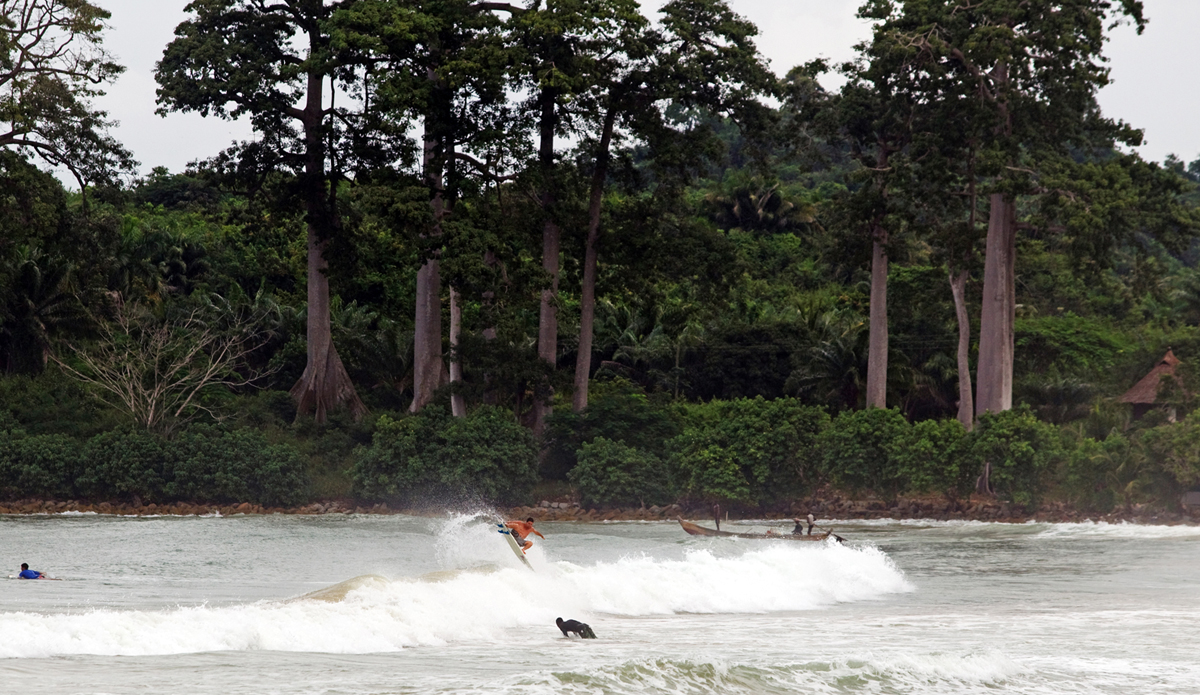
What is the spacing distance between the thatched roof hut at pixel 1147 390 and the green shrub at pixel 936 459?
27.1ft

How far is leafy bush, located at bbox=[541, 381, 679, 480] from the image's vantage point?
45594mm

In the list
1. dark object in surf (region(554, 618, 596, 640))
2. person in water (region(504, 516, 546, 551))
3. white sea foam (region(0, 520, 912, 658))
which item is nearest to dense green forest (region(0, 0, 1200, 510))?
white sea foam (region(0, 520, 912, 658))

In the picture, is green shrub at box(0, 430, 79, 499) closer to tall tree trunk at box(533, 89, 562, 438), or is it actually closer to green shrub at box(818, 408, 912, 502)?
tall tree trunk at box(533, 89, 562, 438)

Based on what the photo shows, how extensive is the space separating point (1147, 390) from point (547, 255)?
20479mm

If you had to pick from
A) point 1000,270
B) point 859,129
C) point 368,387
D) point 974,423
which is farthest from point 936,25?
point 368,387

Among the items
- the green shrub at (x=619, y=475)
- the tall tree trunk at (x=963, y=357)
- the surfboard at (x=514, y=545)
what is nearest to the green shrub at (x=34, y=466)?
the green shrub at (x=619, y=475)

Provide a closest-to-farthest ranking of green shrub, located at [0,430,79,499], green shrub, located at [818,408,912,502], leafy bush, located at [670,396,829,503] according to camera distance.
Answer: green shrub, located at [818,408,912,502]
green shrub, located at [0,430,79,499]
leafy bush, located at [670,396,829,503]

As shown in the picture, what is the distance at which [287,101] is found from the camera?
48.7 metres

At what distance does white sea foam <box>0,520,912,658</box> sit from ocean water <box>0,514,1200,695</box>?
0.05 meters

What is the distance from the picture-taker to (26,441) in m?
43.8

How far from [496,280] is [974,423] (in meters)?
15.5

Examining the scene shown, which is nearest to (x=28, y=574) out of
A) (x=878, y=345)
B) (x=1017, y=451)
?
(x=1017, y=451)

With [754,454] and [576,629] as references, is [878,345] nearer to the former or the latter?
[754,454]

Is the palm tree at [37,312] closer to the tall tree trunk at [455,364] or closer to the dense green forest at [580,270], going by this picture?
the dense green forest at [580,270]
